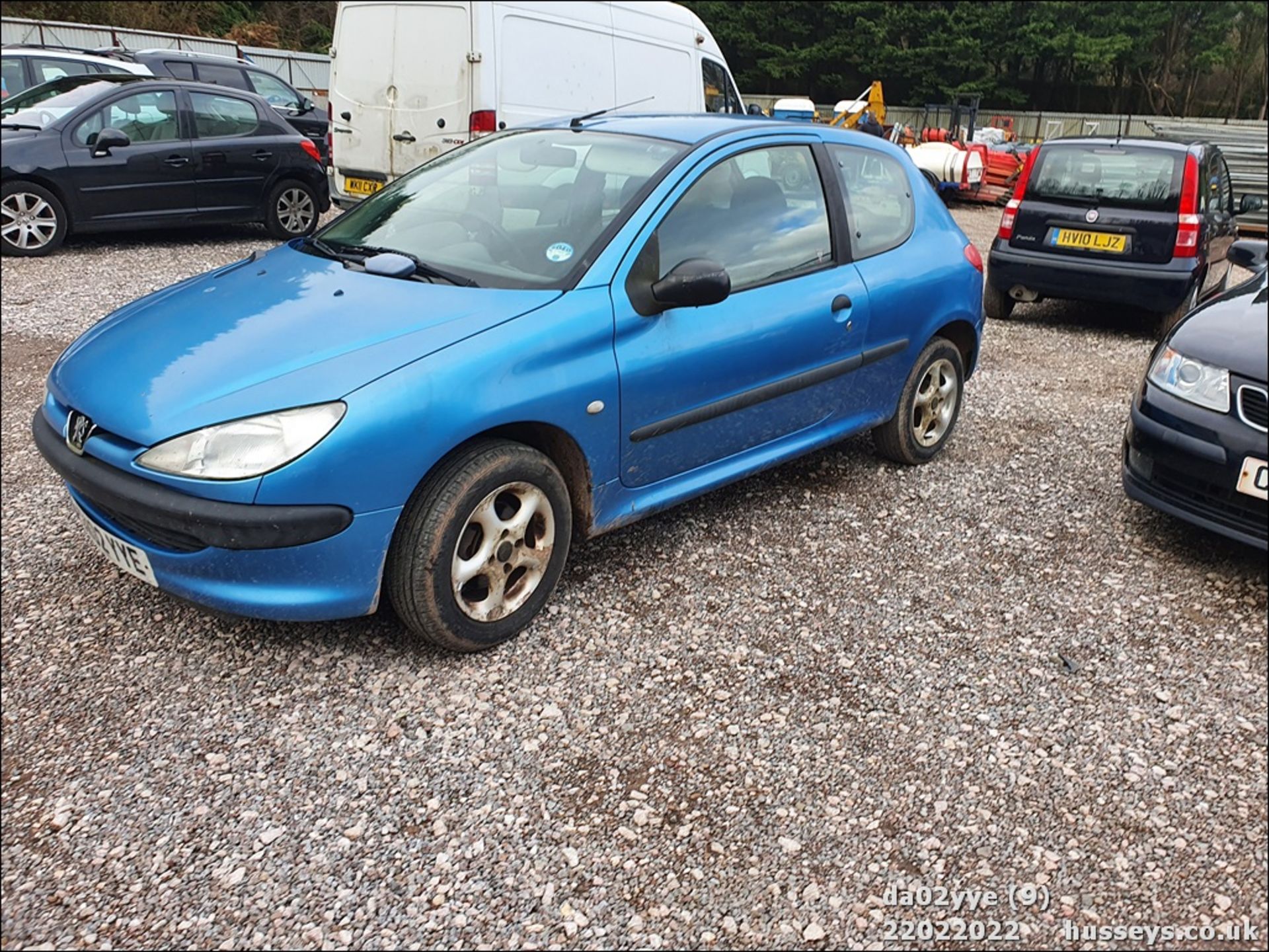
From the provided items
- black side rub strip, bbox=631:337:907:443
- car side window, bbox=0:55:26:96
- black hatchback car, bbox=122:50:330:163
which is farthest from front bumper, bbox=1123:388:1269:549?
car side window, bbox=0:55:26:96

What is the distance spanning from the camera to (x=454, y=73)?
8680mm

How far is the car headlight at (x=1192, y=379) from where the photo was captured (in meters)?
3.61

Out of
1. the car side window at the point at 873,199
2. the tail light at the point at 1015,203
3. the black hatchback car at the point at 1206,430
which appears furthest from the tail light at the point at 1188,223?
the car side window at the point at 873,199

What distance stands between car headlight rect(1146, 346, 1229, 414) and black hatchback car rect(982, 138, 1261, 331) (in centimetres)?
384

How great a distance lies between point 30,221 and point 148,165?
1073 millimetres

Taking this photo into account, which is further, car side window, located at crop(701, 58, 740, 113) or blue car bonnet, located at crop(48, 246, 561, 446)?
car side window, located at crop(701, 58, 740, 113)

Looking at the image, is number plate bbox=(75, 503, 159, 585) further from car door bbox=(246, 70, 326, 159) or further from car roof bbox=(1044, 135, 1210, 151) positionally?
car door bbox=(246, 70, 326, 159)

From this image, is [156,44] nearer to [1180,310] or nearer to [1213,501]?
[1180,310]

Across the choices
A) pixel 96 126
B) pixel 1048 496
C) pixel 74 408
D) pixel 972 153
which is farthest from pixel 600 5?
pixel 972 153

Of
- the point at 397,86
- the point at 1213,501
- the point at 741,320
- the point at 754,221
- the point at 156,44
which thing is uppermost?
the point at 156,44

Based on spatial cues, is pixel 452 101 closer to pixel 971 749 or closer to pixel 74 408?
pixel 74 408

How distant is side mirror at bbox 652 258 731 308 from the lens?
3230mm

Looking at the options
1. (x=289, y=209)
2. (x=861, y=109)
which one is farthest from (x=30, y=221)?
(x=861, y=109)

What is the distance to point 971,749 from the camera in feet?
8.93
